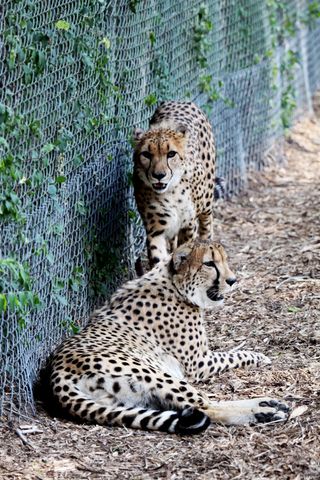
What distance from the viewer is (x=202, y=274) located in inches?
225

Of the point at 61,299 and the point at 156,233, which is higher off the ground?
the point at 156,233

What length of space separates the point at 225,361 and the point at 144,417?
104cm

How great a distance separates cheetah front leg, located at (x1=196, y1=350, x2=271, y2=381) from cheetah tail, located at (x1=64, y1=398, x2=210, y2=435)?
77cm

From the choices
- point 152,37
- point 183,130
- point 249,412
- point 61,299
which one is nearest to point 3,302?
point 61,299

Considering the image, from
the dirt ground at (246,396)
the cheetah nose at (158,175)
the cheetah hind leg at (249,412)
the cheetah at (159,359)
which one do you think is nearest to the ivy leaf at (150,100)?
the cheetah nose at (158,175)

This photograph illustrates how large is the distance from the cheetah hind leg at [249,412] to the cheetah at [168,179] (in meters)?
1.92

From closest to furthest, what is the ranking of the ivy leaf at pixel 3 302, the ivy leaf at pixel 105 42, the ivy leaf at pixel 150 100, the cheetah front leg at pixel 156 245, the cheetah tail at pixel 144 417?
the ivy leaf at pixel 3 302, the cheetah tail at pixel 144 417, the ivy leaf at pixel 105 42, the cheetah front leg at pixel 156 245, the ivy leaf at pixel 150 100

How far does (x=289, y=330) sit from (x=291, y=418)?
54.2 inches

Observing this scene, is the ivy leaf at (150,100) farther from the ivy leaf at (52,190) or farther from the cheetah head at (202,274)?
the ivy leaf at (52,190)

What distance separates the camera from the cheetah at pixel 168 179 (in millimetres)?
6750

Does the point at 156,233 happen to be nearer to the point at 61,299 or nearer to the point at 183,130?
the point at 183,130

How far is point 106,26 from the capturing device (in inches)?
257

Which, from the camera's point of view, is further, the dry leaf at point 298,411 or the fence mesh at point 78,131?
the dry leaf at point 298,411

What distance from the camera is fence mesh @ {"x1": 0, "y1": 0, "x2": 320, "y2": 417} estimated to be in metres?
4.89
